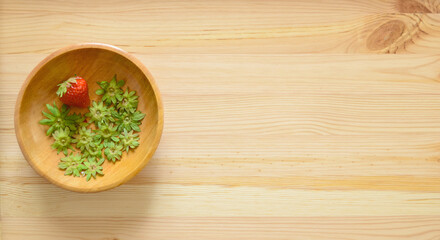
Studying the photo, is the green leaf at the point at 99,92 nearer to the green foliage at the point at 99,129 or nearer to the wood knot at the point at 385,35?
the green foliage at the point at 99,129

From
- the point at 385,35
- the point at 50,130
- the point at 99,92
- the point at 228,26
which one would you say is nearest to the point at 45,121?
the point at 50,130

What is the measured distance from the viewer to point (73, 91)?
33.0 inches

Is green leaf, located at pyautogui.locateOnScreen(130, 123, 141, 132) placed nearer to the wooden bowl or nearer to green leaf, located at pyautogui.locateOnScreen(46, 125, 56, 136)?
the wooden bowl

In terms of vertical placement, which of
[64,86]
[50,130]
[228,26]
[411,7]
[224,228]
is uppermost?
[411,7]

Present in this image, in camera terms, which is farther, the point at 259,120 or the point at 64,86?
the point at 259,120

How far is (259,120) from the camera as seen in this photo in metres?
0.94

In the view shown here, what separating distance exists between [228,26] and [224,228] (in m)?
0.47

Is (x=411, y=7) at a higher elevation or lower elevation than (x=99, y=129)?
higher

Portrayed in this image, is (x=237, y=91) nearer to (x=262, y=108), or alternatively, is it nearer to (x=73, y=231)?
(x=262, y=108)

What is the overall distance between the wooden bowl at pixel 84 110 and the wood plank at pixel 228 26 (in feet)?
0.27

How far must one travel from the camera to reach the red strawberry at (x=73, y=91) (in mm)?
838

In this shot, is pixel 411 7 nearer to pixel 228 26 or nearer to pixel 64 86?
pixel 228 26

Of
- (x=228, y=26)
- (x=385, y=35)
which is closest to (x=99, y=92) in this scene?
(x=228, y=26)

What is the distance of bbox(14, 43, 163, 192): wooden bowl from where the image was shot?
2.68 feet
